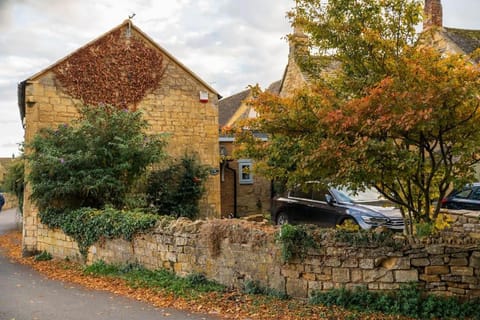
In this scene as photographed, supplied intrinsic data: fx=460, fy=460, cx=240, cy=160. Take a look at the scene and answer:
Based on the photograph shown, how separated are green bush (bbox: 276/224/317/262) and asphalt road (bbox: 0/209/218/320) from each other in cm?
155

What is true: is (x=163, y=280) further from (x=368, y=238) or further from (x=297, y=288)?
(x=368, y=238)

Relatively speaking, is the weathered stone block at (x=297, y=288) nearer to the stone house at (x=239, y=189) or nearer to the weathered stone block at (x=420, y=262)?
the weathered stone block at (x=420, y=262)

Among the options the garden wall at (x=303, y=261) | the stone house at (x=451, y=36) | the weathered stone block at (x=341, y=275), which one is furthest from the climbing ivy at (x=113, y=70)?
the stone house at (x=451, y=36)

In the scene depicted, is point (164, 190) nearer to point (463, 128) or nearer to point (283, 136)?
point (283, 136)

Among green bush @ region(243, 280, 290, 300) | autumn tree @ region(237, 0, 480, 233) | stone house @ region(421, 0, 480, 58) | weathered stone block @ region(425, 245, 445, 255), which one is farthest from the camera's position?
stone house @ region(421, 0, 480, 58)

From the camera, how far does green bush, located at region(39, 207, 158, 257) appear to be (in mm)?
9688

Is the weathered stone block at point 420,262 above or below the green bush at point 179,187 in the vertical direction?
below

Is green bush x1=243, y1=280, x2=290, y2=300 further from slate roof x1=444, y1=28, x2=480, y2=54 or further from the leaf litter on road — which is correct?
slate roof x1=444, y1=28, x2=480, y2=54

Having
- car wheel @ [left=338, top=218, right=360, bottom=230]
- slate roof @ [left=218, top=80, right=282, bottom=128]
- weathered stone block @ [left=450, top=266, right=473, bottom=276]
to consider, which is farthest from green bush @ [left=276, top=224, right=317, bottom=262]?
slate roof @ [left=218, top=80, right=282, bottom=128]

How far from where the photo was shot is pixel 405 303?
6359 millimetres

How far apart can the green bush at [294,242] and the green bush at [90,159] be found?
627cm

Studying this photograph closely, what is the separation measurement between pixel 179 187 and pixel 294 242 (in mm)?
8686

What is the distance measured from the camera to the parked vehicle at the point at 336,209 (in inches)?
397

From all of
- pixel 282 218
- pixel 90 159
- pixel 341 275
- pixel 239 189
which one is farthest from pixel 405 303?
pixel 239 189
